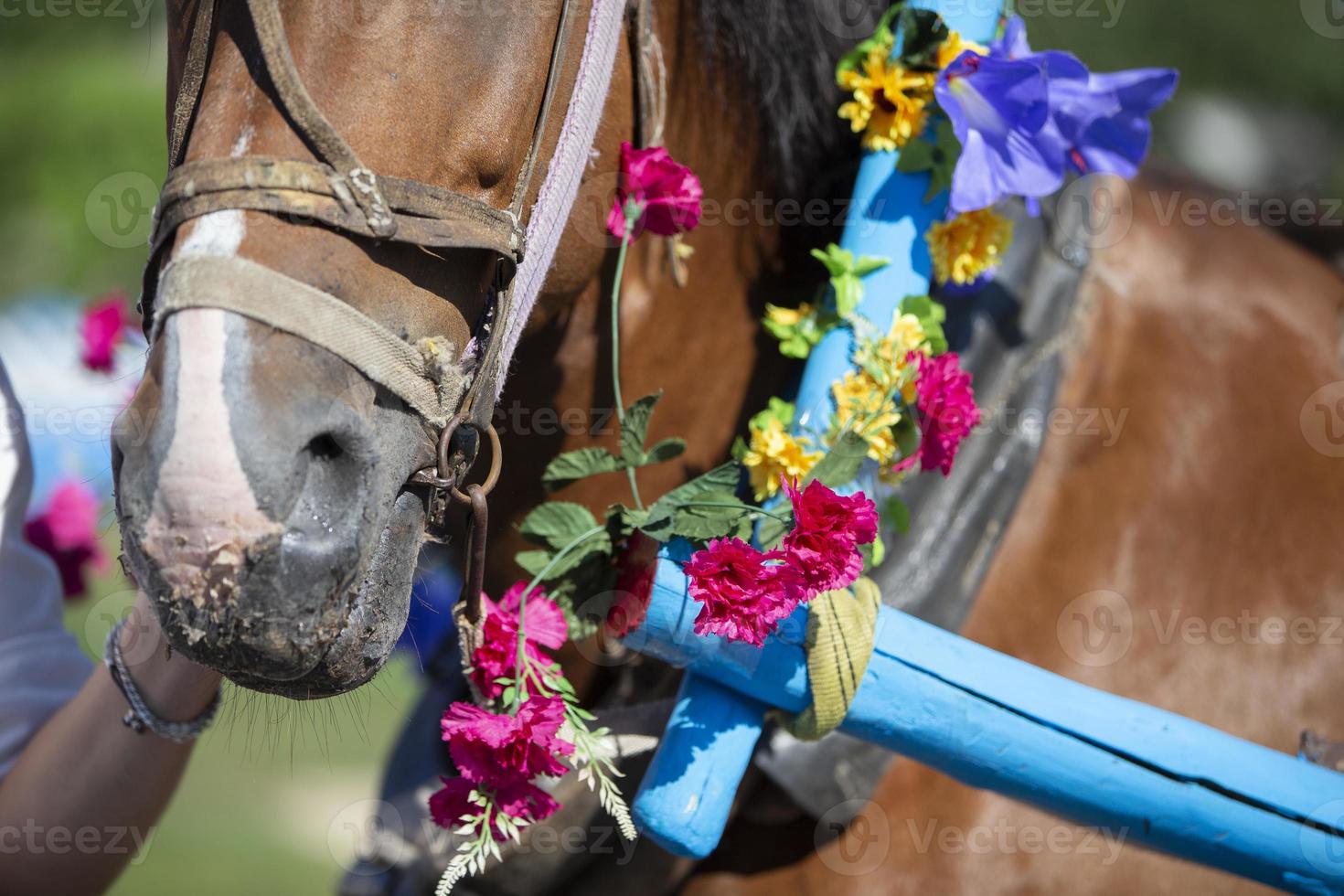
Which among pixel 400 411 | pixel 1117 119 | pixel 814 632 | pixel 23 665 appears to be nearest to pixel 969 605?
pixel 814 632

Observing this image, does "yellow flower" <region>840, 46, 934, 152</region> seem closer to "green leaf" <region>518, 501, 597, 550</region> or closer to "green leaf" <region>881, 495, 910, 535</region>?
"green leaf" <region>881, 495, 910, 535</region>

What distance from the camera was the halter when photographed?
103cm

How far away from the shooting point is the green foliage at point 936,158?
62.7 inches

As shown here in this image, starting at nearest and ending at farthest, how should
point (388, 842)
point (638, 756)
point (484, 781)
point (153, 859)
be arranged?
point (484, 781) → point (638, 756) → point (388, 842) → point (153, 859)

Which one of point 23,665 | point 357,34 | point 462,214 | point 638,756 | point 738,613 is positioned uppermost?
point 357,34

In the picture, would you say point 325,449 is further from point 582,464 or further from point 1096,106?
point 1096,106

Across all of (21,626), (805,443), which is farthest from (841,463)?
(21,626)

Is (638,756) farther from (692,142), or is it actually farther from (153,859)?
(153,859)

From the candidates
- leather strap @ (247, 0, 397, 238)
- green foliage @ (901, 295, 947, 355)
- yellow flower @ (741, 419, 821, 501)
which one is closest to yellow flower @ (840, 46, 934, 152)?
green foliage @ (901, 295, 947, 355)

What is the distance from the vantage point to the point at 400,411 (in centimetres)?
113

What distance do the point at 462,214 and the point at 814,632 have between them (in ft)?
2.07

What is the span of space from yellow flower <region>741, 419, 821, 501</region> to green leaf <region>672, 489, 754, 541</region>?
5.1 inches

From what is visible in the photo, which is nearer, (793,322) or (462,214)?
(462,214)

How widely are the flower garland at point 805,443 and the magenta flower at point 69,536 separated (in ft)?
4.70
